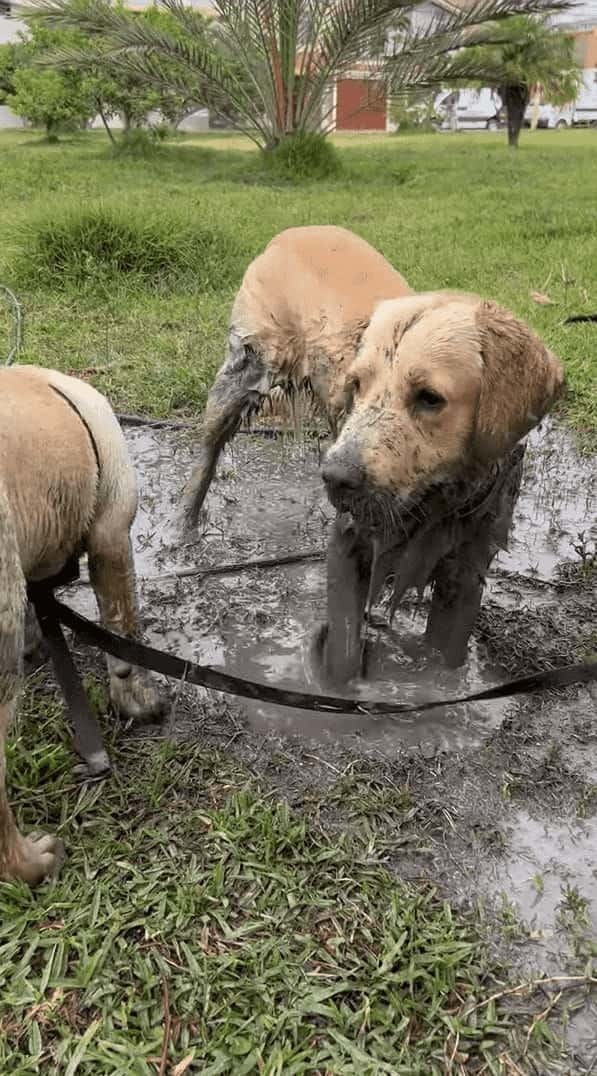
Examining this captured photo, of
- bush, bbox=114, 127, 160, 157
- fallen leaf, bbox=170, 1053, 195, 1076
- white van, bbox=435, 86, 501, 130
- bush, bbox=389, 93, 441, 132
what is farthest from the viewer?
white van, bbox=435, 86, 501, 130

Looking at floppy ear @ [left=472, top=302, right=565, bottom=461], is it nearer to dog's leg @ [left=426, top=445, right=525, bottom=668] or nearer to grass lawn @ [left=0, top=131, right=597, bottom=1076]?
dog's leg @ [left=426, top=445, right=525, bottom=668]

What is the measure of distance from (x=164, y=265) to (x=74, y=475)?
646cm

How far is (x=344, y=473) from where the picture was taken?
8.74ft

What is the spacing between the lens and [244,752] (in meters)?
3.11

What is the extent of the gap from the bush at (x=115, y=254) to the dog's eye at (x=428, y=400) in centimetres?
604

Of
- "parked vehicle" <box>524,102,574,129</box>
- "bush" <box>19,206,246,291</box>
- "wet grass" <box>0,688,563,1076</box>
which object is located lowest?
"wet grass" <box>0,688,563,1076</box>

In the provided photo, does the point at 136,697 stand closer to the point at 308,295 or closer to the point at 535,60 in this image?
the point at 308,295

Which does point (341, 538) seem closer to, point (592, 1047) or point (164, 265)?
point (592, 1047)

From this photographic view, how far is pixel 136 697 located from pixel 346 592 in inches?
31.9

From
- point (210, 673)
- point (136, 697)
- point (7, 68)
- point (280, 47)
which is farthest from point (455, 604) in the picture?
point (7, 68)

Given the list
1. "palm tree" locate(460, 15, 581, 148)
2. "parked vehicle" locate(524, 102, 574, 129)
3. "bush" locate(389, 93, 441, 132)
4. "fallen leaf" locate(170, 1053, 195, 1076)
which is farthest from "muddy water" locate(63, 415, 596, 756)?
"parked vehicle" locate(524, 102, 574, 129)

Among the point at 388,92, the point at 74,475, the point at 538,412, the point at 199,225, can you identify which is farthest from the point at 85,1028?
the point at 388,92

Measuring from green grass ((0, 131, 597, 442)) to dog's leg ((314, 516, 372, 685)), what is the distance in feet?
9.69

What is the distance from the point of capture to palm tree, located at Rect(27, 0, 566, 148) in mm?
14031
